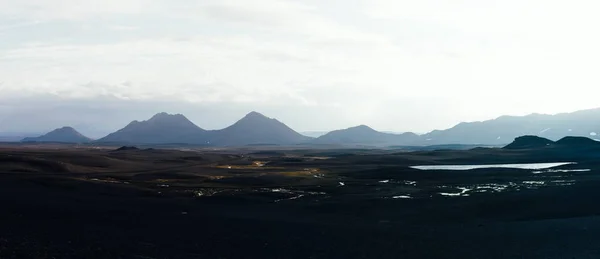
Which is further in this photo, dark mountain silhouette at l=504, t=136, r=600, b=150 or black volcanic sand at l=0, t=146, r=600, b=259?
dark mountain silhouette at l=504, t=136, r=600, b=150

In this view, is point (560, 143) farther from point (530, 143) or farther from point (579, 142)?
point (530, 143)

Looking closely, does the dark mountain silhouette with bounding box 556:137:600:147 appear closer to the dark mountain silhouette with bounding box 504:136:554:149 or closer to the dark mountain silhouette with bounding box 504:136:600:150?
the dark mountain silhouette with bounding box 504:136:600:150

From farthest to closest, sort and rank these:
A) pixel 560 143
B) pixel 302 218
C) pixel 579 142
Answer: pixel 560 143 → pixel 579 142 → pixel 302 218

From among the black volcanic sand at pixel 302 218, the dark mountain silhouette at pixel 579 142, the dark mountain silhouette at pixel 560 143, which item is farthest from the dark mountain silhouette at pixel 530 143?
the black volcanic sand at pixel 302 218

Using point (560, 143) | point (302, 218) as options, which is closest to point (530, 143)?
point (560, 143)

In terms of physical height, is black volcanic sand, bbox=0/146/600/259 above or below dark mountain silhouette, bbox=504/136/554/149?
below

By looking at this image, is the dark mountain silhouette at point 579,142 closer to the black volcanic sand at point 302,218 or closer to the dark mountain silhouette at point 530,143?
the dark mountain silhouette at point 530,143

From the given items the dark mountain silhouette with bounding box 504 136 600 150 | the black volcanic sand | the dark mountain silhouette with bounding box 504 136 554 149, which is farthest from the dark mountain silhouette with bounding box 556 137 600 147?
the black volcanic sand

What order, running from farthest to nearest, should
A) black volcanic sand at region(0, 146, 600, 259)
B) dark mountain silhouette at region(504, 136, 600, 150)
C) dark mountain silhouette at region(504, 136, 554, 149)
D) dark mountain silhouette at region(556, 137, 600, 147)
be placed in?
dark mountain silhouette at region(504, 136, 554, 149)
dark mountain silhouette at region(556, 137, 600, 147)
dark mountain silhouette at region(504, 136, 600, 150)
black volcanic sand at region(0, 146, 600, 259)
